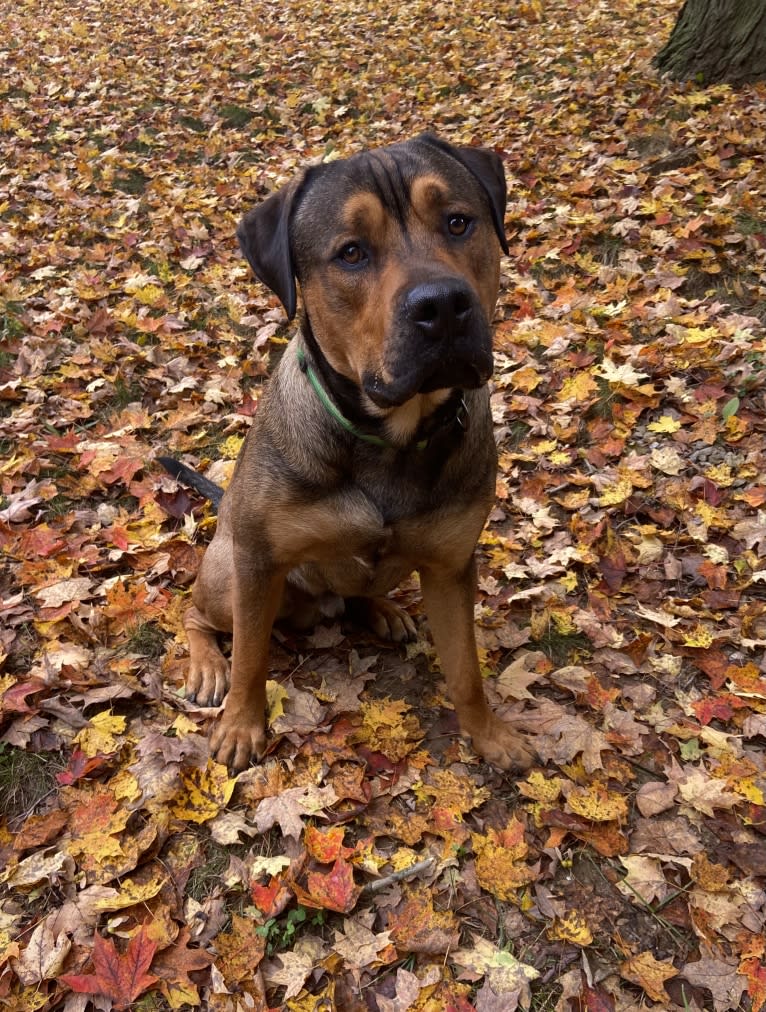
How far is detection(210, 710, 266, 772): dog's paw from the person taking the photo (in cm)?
→ 313

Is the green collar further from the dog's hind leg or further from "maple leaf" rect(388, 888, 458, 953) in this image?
"maple leaf" rect(388, 888, 458, 953)

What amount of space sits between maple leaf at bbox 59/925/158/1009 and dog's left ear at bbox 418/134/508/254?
9.26ft

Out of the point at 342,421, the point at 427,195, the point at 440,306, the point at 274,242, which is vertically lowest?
the point at 342,421

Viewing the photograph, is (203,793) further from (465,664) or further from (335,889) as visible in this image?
(465,664)

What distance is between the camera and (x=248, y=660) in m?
3.09

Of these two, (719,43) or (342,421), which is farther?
(719,43)

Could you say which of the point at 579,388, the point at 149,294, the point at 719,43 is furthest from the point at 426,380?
the point at 719,43

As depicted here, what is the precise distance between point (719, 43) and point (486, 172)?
19.5 ft

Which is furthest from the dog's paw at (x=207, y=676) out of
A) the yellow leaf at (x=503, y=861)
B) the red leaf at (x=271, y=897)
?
the yellow leaf at (x=503, y=861)

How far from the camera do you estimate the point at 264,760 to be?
318 cm

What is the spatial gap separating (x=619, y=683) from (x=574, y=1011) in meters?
1.42

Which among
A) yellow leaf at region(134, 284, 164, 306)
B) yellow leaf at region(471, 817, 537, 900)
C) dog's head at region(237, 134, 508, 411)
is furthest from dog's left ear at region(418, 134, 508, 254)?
yellow leaf at region(134, 284, 164, 306)

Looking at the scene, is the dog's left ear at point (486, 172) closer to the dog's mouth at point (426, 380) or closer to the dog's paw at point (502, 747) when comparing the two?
the dog's mouth at point (426, 380)

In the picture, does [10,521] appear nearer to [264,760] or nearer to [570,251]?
[264,760]
